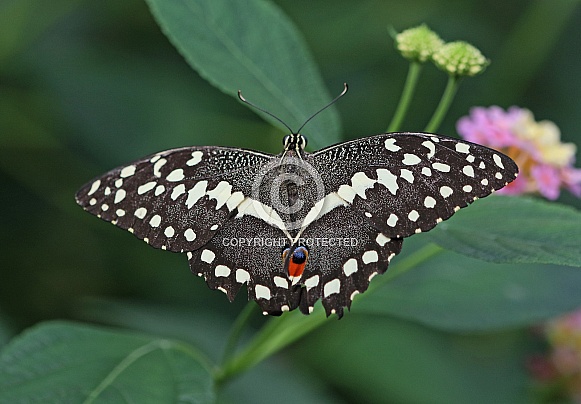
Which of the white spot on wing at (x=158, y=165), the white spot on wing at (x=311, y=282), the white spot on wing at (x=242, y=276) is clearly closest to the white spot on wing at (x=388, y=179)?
the white spot on wing at (x=311, y=282)

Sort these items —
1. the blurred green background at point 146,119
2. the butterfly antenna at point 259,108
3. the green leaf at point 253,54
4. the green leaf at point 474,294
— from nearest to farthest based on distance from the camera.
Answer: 1. the butterfly antenna at point 259,108
2. the green leaf at point 253,54
3. the green leaf at point 474,294
4. the blurred green background at point 146,119

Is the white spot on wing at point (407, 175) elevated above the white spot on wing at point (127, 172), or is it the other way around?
the white spot on wing at point (407, 175)

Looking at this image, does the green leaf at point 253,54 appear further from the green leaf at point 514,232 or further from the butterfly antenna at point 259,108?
the green leaf at point 514,232

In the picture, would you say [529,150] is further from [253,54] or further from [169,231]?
[169,231]

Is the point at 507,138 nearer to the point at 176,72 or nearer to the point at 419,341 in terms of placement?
the point at 419,341

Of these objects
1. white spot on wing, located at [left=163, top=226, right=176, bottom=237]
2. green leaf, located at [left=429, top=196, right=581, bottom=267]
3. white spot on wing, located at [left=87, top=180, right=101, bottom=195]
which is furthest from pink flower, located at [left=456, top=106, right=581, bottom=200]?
white spot on wing, located at [left=87, top=180, right=101, bottom=195]

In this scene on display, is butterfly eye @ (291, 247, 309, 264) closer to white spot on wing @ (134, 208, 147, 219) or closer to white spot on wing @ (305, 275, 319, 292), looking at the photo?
white spot on wing @ (305, 275, 319, 292)

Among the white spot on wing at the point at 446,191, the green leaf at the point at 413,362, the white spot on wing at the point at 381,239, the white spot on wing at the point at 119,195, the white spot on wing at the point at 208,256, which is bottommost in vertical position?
the green leaf at the point at 413,362
